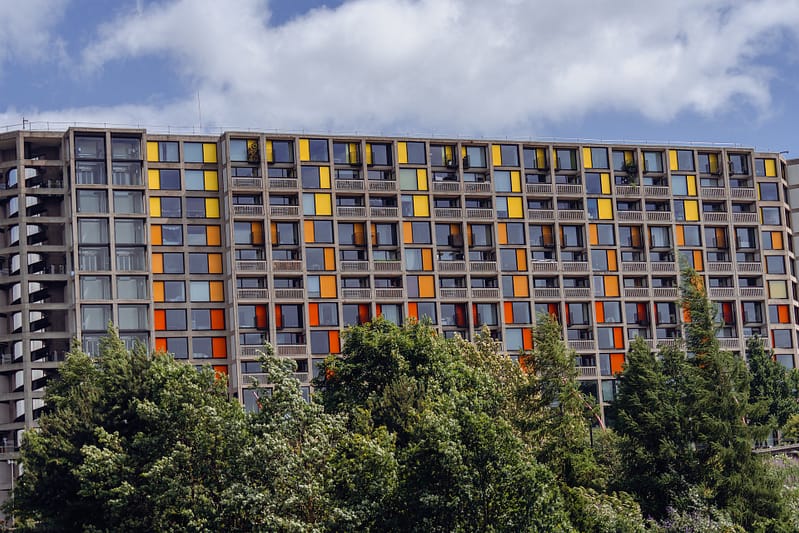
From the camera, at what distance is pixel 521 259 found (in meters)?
146

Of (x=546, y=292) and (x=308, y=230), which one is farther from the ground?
(x=308, y=230)

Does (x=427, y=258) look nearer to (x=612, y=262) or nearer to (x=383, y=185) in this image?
(x=383, y=185)

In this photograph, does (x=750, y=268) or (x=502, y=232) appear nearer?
(x=502, y=232)

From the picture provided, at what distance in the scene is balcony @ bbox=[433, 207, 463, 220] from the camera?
14362 cm

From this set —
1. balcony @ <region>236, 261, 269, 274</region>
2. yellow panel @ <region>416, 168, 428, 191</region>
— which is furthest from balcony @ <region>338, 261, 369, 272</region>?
yellow panel @ <region>416, 168, 428, 191</region>

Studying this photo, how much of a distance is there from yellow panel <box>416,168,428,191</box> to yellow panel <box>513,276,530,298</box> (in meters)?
13.6

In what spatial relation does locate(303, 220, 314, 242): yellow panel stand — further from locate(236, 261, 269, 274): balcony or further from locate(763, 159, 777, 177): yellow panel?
locate(763, 159, 777, 177): yellow panel

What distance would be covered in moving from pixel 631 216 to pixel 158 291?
5157 cm

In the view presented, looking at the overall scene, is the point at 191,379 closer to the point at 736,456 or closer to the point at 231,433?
the point at 231,433

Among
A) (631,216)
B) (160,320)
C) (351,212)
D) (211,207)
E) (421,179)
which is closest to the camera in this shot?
(160,320)

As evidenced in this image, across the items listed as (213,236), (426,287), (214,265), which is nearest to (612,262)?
(426,287)

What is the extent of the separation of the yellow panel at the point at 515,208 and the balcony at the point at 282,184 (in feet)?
76.0

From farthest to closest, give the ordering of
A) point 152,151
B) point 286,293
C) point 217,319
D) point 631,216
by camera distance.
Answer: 1. point 631,216
2. point 152,151
3. point 217,319
4. point 286,293

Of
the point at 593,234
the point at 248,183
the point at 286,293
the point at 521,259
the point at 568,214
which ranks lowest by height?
the point at 286,293
